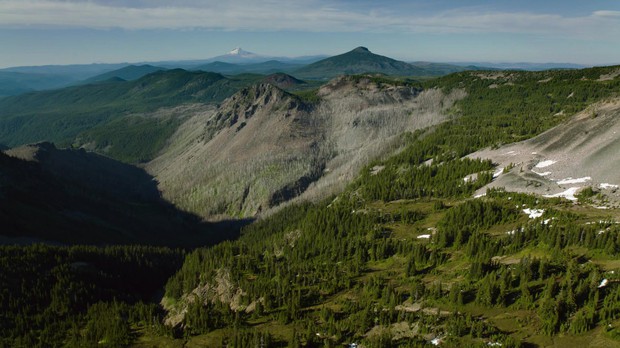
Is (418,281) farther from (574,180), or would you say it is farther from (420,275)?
(574,180)

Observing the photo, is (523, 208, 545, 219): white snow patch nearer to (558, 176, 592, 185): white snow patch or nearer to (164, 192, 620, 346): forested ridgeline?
(164, 192, 620, 346): forested ridgeline

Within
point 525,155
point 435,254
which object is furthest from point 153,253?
point 525,155

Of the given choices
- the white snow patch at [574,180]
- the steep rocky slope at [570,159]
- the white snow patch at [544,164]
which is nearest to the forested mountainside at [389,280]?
the steep rocky slope at [570,159]

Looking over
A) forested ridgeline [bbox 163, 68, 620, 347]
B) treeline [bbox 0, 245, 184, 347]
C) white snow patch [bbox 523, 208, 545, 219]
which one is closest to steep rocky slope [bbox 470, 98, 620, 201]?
forested ridgeline [bbox 163, 68, 620, 347]

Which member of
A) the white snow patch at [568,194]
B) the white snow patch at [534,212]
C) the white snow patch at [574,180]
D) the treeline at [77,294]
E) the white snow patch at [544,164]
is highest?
the white snow patch at [544,164]

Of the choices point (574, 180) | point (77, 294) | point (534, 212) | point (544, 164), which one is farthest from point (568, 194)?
point (77, 294)

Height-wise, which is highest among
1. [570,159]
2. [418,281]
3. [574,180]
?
[570,159]

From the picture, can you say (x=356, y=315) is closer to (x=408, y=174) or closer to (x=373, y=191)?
(x=373, y=191)

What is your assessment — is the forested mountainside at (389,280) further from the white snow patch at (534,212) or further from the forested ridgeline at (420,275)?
the white snow patch at (534,212)
